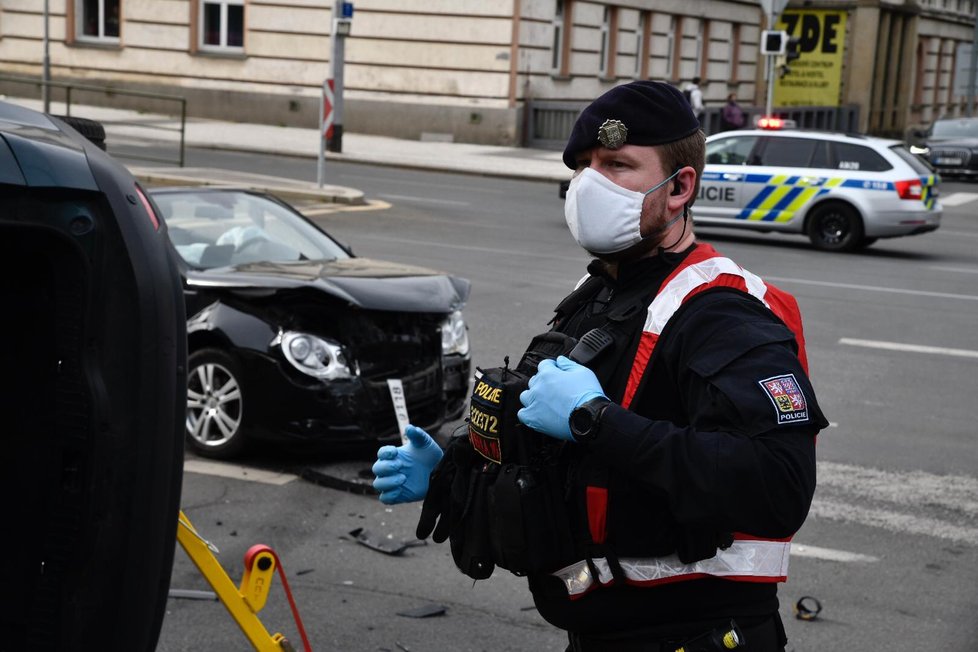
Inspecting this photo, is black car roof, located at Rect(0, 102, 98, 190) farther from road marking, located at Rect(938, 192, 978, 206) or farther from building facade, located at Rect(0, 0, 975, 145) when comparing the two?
building facade, located at Rect(0, 0, 975, 145)

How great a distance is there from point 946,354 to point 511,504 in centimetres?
884

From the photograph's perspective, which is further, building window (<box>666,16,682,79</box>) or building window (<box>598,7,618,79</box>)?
building window (<box>666,16,682,79</box>)

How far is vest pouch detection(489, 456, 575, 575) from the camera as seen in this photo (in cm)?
251

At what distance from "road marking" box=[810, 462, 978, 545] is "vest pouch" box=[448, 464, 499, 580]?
4073 mm

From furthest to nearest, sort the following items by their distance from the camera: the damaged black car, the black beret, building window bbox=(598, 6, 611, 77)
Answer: building window bbox=(598, 6, 611, 77), the damaged black car, the black beret

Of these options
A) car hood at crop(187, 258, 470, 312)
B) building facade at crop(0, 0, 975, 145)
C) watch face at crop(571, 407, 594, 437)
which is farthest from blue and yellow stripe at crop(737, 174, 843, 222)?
watch face at crop(571, 407, 594, 437)

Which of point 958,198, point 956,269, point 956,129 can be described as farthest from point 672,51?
point 956,269

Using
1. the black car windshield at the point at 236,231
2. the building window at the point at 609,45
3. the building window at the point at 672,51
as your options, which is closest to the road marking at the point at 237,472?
Answer: the black car windshield at the point at 236,231

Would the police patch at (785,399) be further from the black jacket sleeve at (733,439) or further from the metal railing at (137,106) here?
the metal railing at (137,106)

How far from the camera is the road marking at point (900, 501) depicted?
6.35m

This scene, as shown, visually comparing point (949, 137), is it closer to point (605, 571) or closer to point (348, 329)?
point (348, 329)

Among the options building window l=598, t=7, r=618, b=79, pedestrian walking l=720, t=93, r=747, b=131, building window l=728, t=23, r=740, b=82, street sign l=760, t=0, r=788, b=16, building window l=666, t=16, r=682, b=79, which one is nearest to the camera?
street sign l=760, t=0, r=788, b=16

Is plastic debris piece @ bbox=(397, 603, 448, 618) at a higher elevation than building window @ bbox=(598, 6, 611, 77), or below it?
below

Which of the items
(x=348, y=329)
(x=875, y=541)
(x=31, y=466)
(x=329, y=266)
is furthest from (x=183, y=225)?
(x=31, y=466)
